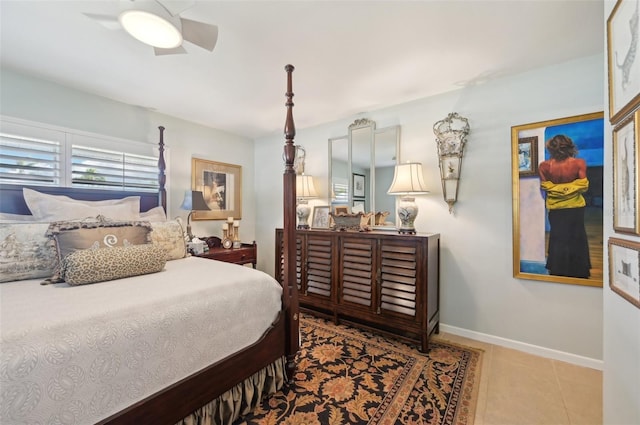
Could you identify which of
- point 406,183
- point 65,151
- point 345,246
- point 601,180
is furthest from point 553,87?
point 65,151

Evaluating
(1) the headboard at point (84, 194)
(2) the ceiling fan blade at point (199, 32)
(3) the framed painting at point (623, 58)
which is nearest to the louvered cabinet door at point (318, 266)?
(1) the headboard at point (84, 194)

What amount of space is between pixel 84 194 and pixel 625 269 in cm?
399

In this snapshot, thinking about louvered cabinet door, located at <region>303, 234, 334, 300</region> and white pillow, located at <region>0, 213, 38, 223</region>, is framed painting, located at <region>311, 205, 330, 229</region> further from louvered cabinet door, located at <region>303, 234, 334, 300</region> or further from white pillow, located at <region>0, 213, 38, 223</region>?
white pillow, located at <region>0, 213, 38, 223</region>

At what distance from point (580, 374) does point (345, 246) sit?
205 cm

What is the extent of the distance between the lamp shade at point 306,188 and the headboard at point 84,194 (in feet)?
5.43

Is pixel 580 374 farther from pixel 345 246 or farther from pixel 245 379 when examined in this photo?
pixel 245 379

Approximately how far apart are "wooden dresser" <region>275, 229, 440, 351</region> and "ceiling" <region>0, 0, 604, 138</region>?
147 centimetres

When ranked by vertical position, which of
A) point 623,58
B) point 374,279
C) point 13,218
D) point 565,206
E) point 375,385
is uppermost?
point 623,58

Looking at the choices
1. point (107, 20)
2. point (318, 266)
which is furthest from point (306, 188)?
point (107, 20)

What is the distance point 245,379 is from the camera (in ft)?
5.25

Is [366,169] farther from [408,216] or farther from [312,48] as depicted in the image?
[312,48]

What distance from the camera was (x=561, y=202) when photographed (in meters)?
2.18

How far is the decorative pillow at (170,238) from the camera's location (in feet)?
7.43

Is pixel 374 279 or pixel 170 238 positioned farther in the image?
pixel 374 279
